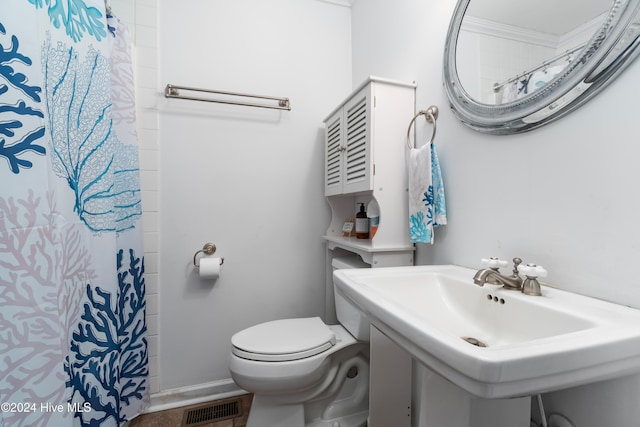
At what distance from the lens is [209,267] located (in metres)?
1.40

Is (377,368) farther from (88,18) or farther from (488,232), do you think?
(88,18)

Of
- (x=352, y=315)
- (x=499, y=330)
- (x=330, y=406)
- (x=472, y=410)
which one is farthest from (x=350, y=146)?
(x=330, y=406)

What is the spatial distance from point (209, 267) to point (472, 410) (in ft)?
4.06

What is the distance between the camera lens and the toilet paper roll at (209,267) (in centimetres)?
139

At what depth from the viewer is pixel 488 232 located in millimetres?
812

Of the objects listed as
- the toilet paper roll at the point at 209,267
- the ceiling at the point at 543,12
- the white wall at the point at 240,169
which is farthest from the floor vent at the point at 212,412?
the ceiling at the point at 543,12

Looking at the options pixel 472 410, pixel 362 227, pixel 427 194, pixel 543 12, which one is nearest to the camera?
pixel 472 410

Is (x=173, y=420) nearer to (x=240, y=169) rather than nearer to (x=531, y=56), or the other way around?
(x=240, y=169)

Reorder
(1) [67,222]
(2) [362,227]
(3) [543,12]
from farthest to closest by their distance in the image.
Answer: (2) [362,227] < (1) [67,222] < (3) [543,12]

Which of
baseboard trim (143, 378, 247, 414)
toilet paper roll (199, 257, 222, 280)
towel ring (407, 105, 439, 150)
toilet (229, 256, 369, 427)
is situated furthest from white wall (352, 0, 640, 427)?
baseboard trim (143, 378, 247, 414)

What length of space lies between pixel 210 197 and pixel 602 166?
153cm

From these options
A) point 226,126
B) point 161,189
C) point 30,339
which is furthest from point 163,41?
point 30,339

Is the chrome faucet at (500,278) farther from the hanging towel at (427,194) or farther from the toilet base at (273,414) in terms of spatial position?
the toilet base at (273,414)

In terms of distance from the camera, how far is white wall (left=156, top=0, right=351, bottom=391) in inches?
56.7
